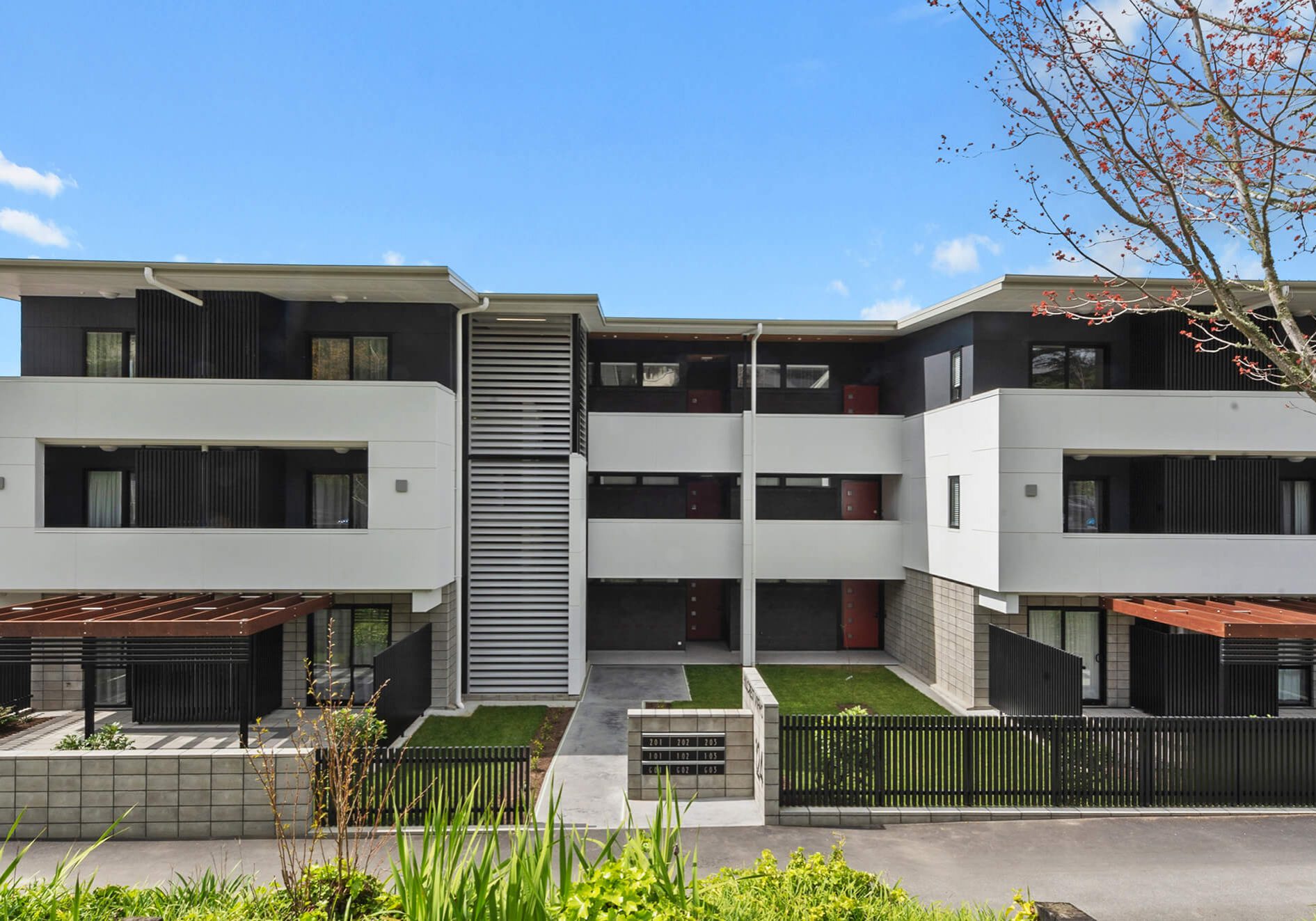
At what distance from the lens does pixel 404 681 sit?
1225 centimetres

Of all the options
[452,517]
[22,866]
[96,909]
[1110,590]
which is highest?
[452,517]

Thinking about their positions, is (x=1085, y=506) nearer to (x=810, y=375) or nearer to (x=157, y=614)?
(x=810, y=375)

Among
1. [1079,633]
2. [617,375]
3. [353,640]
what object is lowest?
[353,640]

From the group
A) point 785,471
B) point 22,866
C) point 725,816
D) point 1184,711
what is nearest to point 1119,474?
point 1184,711

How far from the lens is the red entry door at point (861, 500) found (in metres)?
18.8

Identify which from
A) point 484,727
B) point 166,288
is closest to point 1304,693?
point 484,727

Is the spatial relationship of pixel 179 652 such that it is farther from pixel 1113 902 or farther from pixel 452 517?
pixel 1113 902

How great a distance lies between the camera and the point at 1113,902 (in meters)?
7.32

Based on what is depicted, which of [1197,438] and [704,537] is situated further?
[704,537]

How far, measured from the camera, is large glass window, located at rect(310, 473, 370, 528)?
14477mm

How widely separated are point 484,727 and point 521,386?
273 inches

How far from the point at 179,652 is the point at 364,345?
6518 mm

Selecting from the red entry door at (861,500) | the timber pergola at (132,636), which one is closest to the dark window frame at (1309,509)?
the red entry door at (861,500)

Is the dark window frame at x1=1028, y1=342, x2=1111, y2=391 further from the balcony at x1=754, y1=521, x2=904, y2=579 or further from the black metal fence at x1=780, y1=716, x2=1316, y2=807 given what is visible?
the black metal fence at x1=780, y1=716, x2=1316, y2=807
